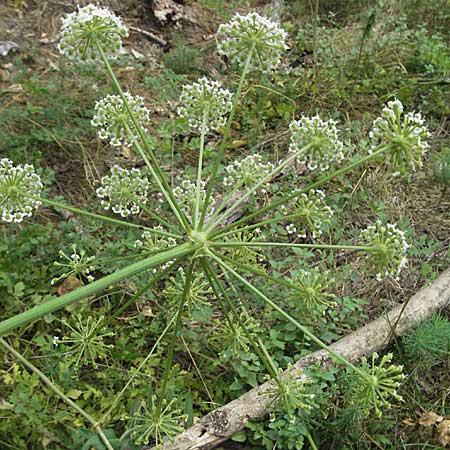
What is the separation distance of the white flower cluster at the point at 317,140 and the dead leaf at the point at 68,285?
1.89 meters

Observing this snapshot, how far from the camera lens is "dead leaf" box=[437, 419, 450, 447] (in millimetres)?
3139

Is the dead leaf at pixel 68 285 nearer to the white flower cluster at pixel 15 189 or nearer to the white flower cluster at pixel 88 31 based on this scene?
the white flower cluster at pixel 15 189

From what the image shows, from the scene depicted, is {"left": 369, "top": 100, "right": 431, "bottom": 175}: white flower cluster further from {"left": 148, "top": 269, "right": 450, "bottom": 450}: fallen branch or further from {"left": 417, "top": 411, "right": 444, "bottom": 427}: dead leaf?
{"left": 417, "top": 411, "right": 444, "bottom": 427}: dead leaf

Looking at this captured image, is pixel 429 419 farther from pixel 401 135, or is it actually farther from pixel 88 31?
pixel 88 31

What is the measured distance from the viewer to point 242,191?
4199 mm

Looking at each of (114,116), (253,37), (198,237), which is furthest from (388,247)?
(114,116)

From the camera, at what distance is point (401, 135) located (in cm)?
218

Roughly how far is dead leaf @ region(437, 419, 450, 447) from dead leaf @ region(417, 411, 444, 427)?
0.09 feet

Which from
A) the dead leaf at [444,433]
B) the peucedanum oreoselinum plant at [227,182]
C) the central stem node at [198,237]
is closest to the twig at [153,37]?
the peucedanum oreoselinum plant at [227,182]

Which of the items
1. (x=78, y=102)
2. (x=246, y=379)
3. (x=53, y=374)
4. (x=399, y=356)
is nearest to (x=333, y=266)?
(x=399, y=356)

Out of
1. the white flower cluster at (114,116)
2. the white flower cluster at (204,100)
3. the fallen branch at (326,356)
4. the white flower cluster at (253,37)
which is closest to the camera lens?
the white flower cluster at (253,37)

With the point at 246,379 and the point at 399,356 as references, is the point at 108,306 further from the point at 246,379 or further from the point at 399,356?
the point at 399,356

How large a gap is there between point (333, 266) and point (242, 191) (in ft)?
2.80

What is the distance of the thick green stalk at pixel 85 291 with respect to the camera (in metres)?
1.73
